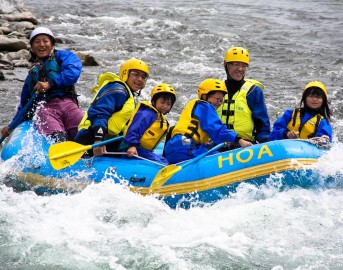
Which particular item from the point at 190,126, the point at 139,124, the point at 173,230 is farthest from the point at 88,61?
the point at 173,230

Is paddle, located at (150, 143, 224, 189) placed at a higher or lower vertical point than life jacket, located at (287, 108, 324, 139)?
lower

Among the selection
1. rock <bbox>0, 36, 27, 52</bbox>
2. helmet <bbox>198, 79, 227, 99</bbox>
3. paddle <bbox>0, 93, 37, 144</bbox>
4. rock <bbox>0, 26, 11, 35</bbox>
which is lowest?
paddle <bbox>0, 93, 37, 144</bbox>

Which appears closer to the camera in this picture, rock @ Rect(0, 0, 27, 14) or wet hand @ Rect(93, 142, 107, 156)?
wet hand @ Rect(93, 142, 107, 156)

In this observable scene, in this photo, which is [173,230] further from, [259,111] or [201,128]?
[259,111]

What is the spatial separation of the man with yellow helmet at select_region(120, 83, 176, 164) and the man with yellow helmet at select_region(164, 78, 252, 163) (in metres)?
0.18

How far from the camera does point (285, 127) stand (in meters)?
7.04

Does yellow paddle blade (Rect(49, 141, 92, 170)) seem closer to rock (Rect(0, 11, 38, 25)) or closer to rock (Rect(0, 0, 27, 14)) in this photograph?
rock (Rect(0, 11, 38, 25))

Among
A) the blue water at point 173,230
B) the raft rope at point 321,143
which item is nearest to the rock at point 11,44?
the blue water at point 173,230

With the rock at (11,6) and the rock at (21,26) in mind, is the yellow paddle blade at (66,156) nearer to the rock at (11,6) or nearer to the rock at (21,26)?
the rock at (21,26)

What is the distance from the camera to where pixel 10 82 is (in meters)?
12.4

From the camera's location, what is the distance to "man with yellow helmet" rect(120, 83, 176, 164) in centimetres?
657

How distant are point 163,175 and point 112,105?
99 centimetres

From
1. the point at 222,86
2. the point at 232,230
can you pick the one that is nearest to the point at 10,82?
the point at 222,86

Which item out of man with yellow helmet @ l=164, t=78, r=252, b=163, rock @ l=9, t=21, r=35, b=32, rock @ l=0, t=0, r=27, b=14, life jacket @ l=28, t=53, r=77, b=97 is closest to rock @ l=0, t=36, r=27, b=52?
rock @ l=9, t=21, r=35, b=32
